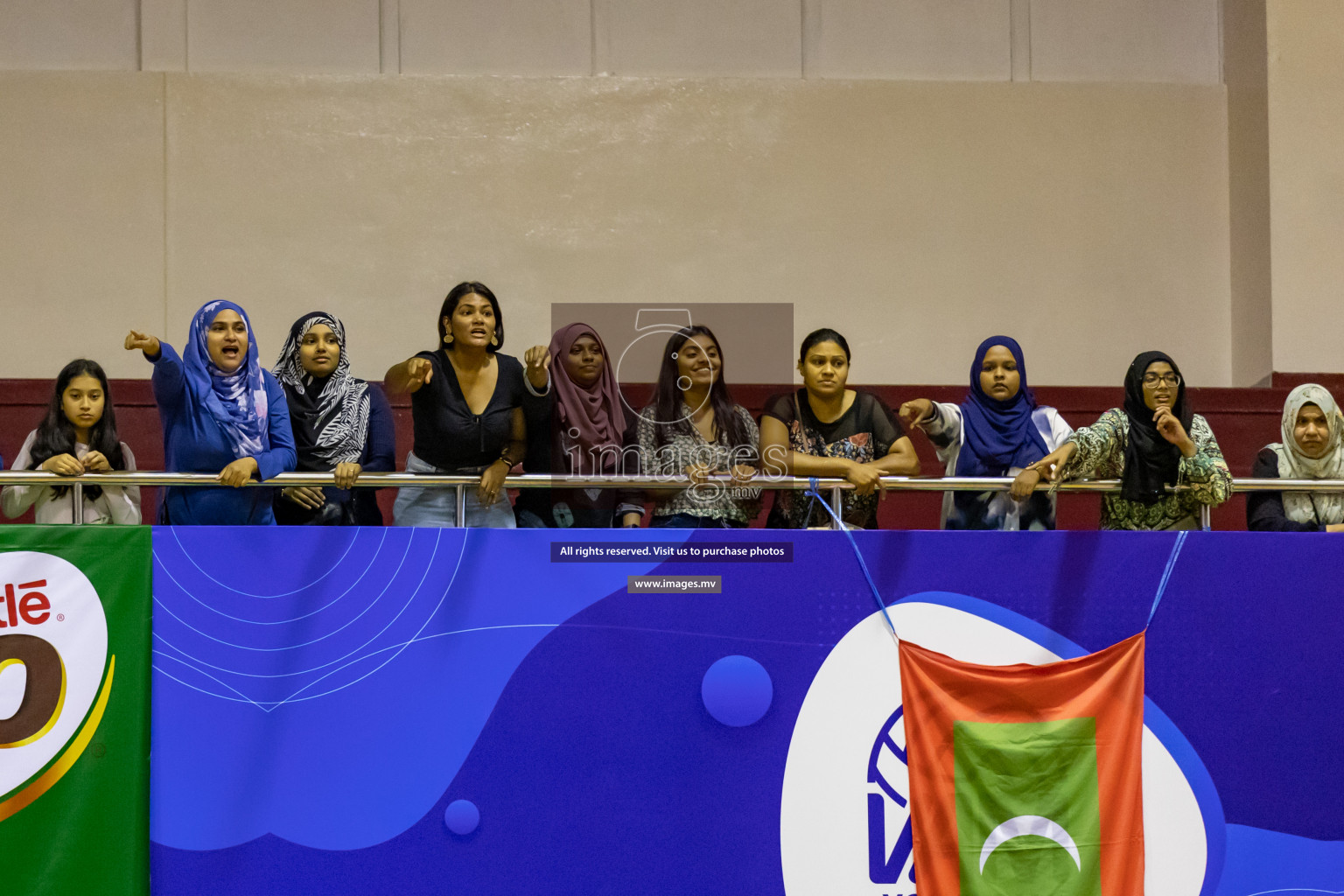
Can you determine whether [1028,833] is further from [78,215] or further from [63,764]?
[78,215]

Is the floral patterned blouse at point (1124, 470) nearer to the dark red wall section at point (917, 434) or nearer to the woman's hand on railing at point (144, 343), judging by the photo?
the dark red wall section at point (917, 434)

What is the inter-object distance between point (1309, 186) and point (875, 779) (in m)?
4.63

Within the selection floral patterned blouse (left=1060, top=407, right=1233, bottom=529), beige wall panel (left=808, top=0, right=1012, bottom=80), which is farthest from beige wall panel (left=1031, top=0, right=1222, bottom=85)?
floral patterned blouse (left=1060, top=407, right=1233, bottom=529)

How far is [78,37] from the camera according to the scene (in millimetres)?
6777

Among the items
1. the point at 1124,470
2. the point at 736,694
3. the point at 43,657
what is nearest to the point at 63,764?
the point at 43,657

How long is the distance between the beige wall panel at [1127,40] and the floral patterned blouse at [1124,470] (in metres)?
3.80

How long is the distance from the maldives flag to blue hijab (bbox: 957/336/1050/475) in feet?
2.06

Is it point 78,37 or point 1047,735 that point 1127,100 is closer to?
point 1047,735

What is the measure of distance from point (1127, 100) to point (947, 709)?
459 cm

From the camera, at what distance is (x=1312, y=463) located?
13.6ft

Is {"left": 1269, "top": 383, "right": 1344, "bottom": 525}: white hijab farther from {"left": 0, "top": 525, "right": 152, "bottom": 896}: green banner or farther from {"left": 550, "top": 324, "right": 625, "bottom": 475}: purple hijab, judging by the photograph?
{"left": 0, "top": 525, "right": 152, "bottom": 896}: green banner

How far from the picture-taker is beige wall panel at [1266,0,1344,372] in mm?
6578

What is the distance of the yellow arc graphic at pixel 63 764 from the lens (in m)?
3.50

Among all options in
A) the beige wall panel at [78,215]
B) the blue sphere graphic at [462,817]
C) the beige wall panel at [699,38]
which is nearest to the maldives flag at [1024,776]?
the blue sphere graphic at [462,817]
